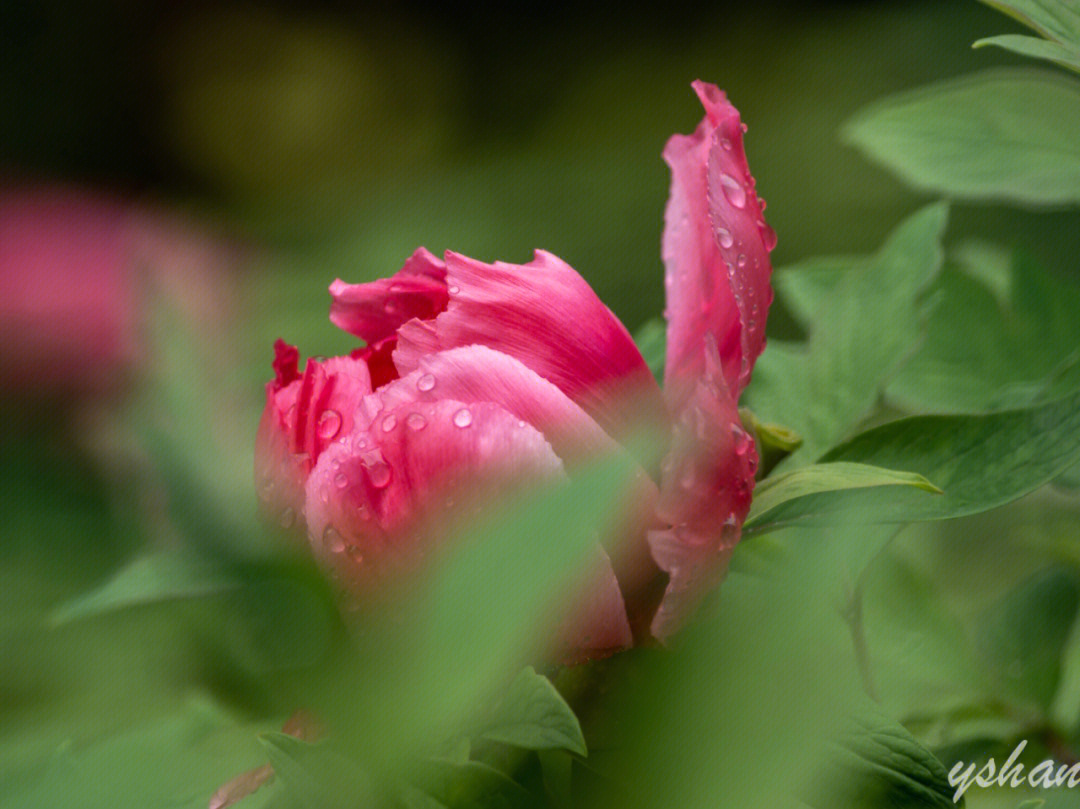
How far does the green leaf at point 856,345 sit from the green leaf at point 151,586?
210mm

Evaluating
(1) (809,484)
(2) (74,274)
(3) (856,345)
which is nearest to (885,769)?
(1) (809,484)

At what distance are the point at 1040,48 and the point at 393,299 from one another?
7.5 inches

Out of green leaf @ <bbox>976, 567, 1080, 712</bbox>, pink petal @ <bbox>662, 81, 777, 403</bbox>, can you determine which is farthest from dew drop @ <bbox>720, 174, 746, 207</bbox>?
green leaf @ <bbox>976, 567, 1080, 712</bbox>

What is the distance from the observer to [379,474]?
0.28 metres

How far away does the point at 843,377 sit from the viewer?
0.40 meters

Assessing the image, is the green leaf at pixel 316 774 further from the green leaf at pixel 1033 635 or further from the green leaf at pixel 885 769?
the green leaf at pixel 1033 635

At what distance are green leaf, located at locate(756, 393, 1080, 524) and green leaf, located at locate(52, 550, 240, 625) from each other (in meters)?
0.15

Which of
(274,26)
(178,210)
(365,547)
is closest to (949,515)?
(365,547)

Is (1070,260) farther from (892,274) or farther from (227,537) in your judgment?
(227,537)

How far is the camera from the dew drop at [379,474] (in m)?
0.28

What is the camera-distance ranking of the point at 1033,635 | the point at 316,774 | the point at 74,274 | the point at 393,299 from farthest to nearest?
1. the point at 74,274
2. the point at 1033,635
3. the point at 393,299
4. the point at 316,774

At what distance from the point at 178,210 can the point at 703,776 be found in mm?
1829

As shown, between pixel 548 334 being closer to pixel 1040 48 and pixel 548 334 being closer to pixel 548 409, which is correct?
pixel 548 409

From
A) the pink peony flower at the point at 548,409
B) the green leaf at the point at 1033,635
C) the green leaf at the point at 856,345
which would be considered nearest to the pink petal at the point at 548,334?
the pink peony flower at the point at 548,409
